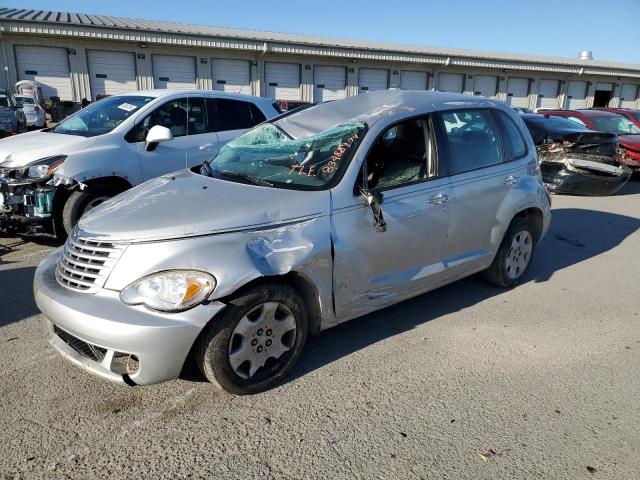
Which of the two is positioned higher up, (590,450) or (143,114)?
(143,114)

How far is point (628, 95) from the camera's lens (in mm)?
40688

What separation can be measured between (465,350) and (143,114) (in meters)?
4.64

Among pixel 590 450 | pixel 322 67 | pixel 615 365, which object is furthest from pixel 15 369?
pixel 322 67

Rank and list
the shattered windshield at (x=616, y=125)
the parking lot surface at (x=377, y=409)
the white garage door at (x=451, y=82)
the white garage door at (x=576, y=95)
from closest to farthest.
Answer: the parking lot surface at (x=377, y=409) → the shattered windshield at (x=616, y=125) → the white garage door at (x=451, y=82) → the white garage door at (x=576, y=95)

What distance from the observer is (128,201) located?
3199 millimetres

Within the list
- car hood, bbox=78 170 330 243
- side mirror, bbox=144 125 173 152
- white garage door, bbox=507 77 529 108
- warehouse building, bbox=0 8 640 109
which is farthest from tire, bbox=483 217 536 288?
white garage door, bbox=507 77 529 108

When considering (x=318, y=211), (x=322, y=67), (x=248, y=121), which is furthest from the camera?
(x=322, y=67)

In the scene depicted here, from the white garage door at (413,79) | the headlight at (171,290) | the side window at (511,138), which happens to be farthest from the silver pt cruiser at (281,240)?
the white garage door at (413,79)

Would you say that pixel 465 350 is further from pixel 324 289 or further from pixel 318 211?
pixel 318 211

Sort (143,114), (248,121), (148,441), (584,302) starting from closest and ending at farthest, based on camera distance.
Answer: (148,441) < (584,302) < (143,114) < (248,121)

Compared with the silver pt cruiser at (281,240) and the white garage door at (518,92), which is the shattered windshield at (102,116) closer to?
the silver pt cruiser at (281,240)

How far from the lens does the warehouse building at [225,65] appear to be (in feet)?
72.6

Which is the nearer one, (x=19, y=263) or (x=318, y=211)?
(x=318, y=211)

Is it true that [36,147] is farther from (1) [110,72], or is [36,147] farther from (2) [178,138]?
(1) [110,72]
